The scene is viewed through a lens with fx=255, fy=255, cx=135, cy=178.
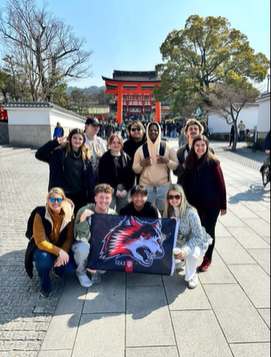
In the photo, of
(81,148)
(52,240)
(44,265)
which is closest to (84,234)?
(52,240)

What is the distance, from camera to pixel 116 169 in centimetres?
323

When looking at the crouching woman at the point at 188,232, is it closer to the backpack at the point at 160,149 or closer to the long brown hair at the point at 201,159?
the long brown hair at the point at 201,159

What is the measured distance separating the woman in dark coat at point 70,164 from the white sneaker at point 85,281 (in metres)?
0.95

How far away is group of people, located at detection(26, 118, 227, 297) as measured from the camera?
2.63 metres

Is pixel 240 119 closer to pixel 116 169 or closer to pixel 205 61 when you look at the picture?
pixel 205 61

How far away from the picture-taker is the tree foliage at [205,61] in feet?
65.4

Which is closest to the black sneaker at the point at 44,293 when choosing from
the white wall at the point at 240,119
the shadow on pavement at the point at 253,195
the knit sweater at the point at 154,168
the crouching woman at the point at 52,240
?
the crouching woman at the point at 52,240

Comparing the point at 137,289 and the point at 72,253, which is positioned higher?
the point at 72,253

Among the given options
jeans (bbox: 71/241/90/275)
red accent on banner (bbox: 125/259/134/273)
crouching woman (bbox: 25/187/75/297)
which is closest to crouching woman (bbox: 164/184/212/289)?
red accent on banner (bbox: 125/259/134/273)

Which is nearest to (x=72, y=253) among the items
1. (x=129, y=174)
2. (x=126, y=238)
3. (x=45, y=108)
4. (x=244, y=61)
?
(x=126, y=238)

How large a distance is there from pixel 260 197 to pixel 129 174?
3979 millimetres

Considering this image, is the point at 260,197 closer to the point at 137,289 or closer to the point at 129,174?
the point at 129,174

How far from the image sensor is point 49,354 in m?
1.88

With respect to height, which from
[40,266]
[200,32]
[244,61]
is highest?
[200,32]
